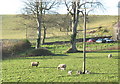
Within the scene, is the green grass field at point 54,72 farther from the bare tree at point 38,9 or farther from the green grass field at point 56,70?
the bare tree at point 38,9

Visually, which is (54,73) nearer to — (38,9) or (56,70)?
(56,70)

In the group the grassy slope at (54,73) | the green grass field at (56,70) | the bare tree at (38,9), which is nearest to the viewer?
the grassy slope at (54,73)

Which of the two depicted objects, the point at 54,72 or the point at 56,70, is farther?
the point at 56,70

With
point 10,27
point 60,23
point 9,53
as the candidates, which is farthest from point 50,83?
point 10,27

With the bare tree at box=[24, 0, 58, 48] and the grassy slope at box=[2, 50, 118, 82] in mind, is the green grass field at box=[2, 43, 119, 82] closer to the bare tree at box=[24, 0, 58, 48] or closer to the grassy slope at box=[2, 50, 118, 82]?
Result: the grassy slope at box=[2, 50, 118, 82]

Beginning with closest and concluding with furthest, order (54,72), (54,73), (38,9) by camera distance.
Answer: (54,73) < (54,72) < (38,9)

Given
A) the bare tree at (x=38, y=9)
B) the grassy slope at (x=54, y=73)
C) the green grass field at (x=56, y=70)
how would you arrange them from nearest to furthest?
the grassy slope at (x=54, y=73), the green grass field at (x=56, y=70), the bare tree at (x=38, y=9)

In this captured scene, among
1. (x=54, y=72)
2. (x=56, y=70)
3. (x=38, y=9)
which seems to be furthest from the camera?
(x=38, y=9)

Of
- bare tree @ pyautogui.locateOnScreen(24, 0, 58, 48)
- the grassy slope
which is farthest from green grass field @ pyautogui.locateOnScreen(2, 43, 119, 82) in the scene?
bare tree @ pyautogui.locateOnScreen(24, 0, 58, 48)

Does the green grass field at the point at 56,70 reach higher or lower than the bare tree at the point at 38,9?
lower

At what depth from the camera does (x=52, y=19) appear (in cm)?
4400

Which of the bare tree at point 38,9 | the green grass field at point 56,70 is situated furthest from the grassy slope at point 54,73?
the bare tree at point 38,9

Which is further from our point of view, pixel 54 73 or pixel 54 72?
pixel 54 72

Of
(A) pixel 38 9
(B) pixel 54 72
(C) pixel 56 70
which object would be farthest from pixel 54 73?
(A) pixel 38 9
